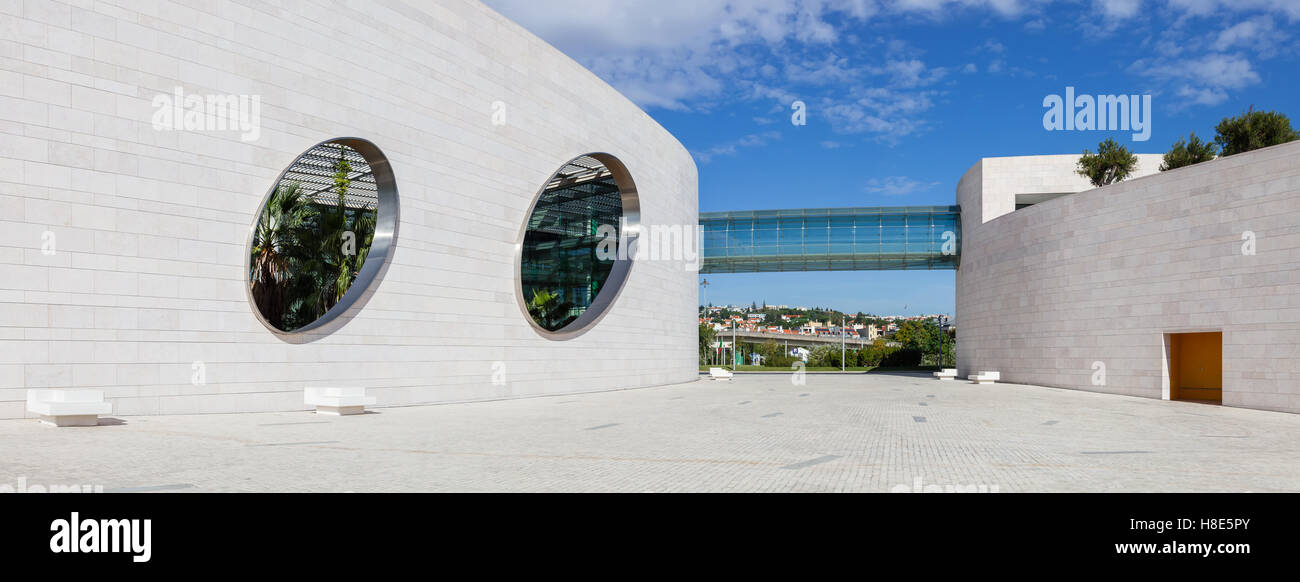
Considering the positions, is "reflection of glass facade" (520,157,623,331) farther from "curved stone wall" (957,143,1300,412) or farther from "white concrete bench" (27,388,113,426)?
"white concrete bench" (27,388,113,426)

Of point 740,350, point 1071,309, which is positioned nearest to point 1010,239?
point 1071,309

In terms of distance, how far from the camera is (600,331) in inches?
871

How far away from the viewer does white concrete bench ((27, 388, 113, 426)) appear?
Answer: 33.2 feet

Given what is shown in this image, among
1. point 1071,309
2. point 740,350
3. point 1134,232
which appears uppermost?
point 1134,232

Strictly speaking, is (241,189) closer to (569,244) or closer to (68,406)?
(68,406)

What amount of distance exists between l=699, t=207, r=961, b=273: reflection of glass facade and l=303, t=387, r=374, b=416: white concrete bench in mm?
24420

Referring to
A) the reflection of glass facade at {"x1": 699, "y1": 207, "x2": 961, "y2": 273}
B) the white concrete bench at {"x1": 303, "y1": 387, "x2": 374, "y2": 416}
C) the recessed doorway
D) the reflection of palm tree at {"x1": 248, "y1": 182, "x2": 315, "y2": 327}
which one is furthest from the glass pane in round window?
the recessed doorway

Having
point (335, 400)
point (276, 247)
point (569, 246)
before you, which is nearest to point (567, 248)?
point (569, 246)

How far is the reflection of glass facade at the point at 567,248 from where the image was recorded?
29.0 meters
